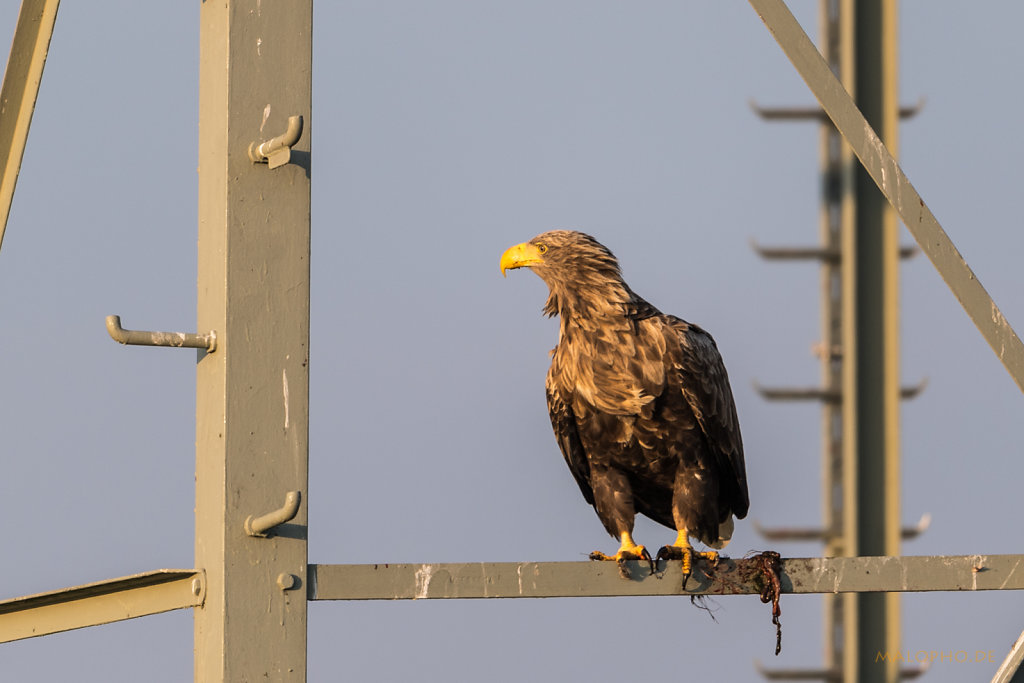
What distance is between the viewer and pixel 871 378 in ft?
32.2

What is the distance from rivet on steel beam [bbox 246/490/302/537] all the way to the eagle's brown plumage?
88.1 inches

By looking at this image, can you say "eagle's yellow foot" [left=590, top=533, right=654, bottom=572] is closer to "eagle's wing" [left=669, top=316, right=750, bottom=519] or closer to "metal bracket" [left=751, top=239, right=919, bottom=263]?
"eagle's wing" [left=669, top=316, right=750, bottom=519]

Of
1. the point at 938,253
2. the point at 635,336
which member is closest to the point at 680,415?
the point at 635,336

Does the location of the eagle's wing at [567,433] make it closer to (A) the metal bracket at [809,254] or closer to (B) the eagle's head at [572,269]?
(B) the eagle's head at [572,269]

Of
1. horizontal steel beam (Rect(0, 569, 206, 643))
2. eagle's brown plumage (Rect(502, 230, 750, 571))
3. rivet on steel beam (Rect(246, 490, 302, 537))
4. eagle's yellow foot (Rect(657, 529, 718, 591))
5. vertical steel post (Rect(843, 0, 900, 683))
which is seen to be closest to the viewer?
rivet on steel beam (Rect(246, 490, 302, 537))

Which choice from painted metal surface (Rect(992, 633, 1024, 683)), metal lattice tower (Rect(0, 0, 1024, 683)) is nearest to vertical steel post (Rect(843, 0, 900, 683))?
painted metal surface (Rect(992, 633, 1024, 683))

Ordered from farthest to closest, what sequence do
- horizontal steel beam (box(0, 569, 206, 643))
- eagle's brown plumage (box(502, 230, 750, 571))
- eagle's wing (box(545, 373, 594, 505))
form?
eagle's wing (box(545, 373, 594, 505)) → eagle's brown plumage (box(502, 230, 750, 571)) → horizontal steel beam (box(0, 569, 206, 643))

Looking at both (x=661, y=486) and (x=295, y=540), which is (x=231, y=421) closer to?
(x=295, y=540)

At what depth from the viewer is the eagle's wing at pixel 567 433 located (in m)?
5.85

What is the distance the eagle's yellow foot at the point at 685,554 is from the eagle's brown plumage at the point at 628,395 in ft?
0.36

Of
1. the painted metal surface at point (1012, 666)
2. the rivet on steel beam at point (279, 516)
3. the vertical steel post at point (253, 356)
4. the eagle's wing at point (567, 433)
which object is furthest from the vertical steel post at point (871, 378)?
the rivet on steel beam at point (279, 516)

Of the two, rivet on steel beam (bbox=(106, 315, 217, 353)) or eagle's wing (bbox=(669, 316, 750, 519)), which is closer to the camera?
rivet on steel beam (bbox=(106, 315, 217, 353))

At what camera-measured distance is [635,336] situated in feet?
18.3

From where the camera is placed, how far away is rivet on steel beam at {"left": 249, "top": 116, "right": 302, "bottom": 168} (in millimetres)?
3430
